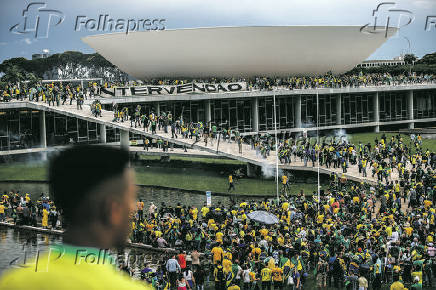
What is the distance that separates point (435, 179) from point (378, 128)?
30.3 meters

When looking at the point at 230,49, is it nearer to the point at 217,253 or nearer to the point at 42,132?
the point at 42,132

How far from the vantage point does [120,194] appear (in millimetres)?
2375

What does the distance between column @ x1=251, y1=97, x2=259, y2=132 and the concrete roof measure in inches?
186

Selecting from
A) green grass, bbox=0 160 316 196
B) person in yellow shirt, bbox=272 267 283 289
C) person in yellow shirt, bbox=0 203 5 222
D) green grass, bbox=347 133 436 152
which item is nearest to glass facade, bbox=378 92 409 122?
green grass, bbox=347 133 436 152

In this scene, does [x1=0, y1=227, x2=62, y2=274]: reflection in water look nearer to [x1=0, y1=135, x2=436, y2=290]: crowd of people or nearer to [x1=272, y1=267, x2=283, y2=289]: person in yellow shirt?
[x1=0, y1=135, x2=436, y2=290]: crowd of people

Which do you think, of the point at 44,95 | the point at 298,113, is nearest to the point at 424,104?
the point at 298,113

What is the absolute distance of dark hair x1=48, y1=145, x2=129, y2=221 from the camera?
2.33 meters

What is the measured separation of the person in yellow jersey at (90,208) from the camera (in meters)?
2.05

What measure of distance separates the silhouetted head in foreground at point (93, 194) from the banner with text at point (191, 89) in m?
41.7

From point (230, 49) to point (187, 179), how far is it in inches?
794

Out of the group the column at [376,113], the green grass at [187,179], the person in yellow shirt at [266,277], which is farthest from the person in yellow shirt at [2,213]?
the column at [376,113]

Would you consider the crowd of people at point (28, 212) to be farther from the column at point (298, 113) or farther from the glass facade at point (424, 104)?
the glass facade at point (424, 104)

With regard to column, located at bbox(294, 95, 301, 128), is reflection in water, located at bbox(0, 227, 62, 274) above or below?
below

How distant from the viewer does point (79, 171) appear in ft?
7.75
